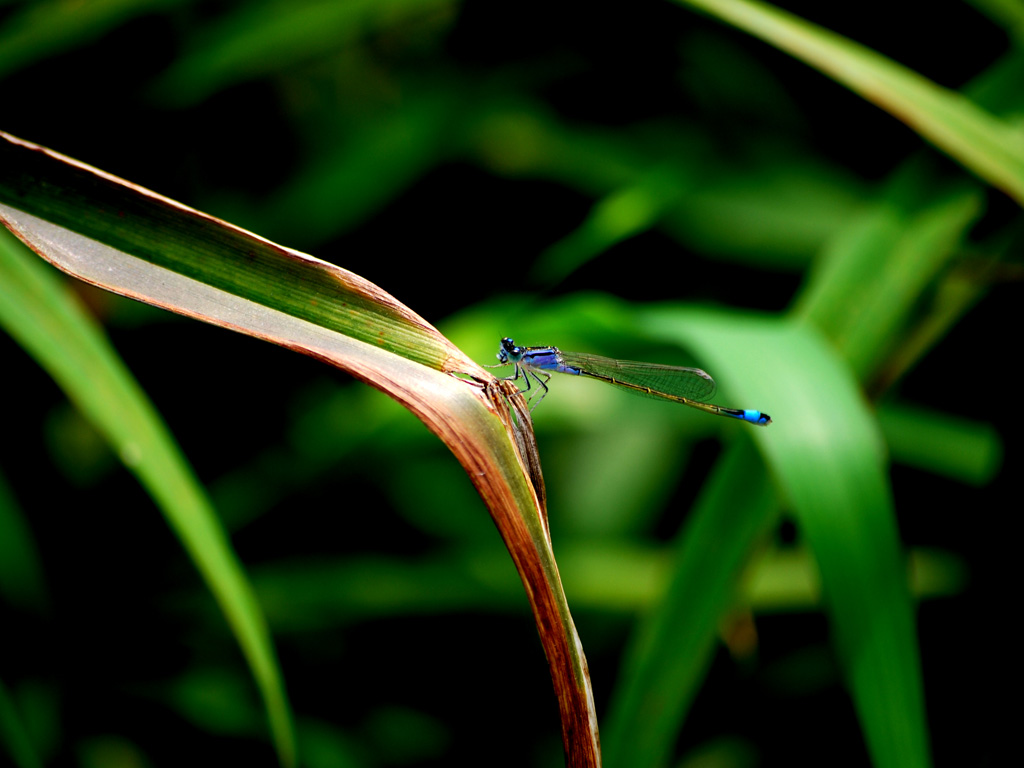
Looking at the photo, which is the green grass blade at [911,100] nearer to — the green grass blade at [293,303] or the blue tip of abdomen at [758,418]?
the blue tip of abdomen at [758,418]

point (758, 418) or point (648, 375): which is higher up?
point (648, 375)

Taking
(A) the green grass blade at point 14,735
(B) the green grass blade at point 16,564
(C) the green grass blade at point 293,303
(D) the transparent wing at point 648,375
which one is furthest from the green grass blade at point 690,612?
(B) the green grass blade at point 16,564

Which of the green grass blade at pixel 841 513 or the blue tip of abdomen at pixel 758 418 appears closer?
the green grass blade at pixel 841 513

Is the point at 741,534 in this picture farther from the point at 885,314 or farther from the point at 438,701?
the point at 438,701

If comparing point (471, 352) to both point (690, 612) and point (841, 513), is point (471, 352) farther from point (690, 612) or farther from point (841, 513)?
point (841, 513)

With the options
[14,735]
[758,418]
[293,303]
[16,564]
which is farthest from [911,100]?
[16,564]

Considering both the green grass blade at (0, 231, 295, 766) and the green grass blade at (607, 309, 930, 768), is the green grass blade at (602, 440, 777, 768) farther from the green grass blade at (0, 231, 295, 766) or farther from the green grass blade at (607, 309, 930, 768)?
the green grass blade at (0, 231, 295, 766)

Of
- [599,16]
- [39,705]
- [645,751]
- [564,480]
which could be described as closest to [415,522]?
[564,480]
